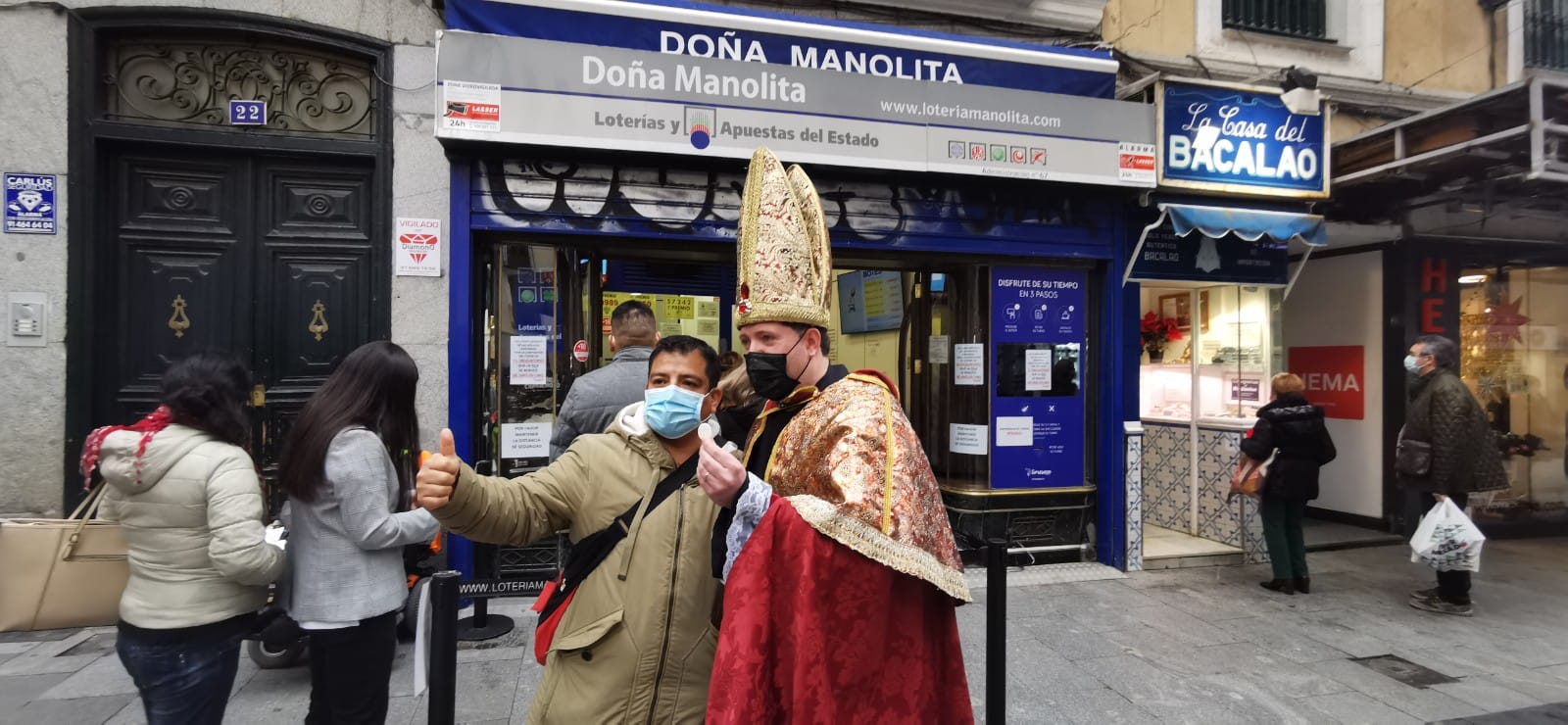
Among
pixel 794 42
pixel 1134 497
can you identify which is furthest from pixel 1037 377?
pixel 794 42

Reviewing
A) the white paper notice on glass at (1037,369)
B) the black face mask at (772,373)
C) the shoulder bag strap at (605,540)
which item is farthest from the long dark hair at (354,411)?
the white paper notice on glass at (1037,369)

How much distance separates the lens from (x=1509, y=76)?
808 centimetres

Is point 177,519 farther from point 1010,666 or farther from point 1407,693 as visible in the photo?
point 1407,693

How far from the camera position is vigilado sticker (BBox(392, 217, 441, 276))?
5371 mm

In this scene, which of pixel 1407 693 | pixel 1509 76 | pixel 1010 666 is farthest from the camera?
pixel 1509 76

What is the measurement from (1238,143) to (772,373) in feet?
21.1

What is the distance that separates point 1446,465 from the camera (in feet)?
17.9

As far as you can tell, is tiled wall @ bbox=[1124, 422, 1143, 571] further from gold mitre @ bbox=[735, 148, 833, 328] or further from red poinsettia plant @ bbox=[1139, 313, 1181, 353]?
gold mitre @ bbox=[735, 148, 833, 328]

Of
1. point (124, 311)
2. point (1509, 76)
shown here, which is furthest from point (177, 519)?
point (1509, 76)

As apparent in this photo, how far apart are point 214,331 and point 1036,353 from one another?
6675mm

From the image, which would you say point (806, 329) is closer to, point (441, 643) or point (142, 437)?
point (441, 643)

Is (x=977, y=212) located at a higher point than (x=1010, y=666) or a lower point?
higher

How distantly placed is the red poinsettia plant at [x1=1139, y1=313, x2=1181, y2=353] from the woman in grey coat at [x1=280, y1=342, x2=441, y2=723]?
7.62 metres

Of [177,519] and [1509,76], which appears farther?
[1509,76]
